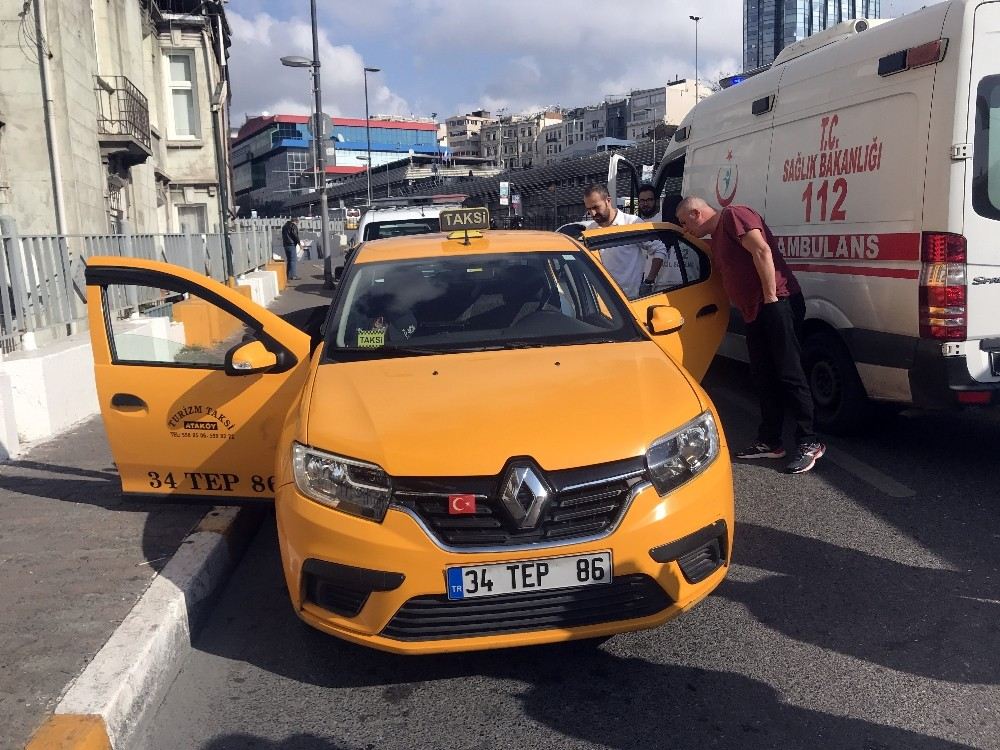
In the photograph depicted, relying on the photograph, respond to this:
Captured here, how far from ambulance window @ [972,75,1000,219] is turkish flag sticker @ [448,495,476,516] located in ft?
11.4

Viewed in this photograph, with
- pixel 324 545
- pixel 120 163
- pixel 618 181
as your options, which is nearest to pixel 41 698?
pixel 324 545

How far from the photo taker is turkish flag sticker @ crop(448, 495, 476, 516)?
2.96m

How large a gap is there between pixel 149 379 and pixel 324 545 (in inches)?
72.6

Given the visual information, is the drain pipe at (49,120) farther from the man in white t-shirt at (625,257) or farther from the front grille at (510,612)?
the front grille at (510,612)

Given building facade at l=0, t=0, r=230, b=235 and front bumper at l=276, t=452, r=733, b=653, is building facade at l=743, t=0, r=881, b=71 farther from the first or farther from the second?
front bumper at l=276, t=452, r=733, b=653

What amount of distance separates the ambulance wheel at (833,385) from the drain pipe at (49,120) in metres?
11.1

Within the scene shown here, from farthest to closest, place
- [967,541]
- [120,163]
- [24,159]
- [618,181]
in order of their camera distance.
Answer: [120,163], [24,159], [618,181], [967,541]

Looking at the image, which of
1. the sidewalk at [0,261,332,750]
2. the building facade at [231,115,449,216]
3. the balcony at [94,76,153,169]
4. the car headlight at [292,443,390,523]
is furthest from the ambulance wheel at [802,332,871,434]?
the building facade at [231,115,449,216]

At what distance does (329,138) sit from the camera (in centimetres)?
2536

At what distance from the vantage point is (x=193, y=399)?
4371 millimetres

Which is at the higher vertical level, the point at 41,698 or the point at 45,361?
the point at 45,361

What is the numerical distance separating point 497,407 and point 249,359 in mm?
1438

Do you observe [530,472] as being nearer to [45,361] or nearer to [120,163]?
[45,361]

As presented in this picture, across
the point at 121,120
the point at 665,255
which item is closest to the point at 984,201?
the point at 665,255
